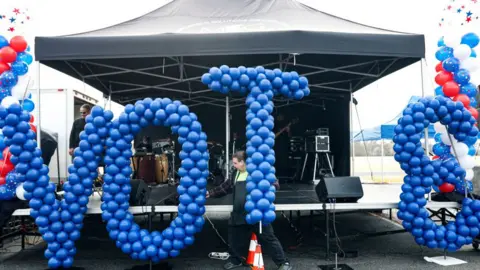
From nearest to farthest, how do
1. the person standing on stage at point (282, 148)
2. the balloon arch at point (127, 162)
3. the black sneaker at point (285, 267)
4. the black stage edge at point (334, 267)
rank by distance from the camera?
the balloon arch at point (127, 162) → the black sneaker at point (285, 267) → the black stage edge at point (334, 267) → the person standing on stage at point (282, 148)

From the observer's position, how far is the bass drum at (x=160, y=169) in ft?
24.1

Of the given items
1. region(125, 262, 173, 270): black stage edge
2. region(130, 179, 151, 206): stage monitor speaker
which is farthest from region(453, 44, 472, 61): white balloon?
region(125, 262, 173, 270): black stage edge

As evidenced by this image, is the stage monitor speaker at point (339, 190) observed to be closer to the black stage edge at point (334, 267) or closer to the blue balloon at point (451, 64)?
the black stage edge at point (334, 267)

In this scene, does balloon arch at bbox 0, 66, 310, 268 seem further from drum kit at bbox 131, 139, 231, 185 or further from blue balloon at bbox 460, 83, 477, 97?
drum kit at bbox 131, 139, 231, 185

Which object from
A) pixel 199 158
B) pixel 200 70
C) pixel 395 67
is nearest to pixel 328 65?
pixel 395 67

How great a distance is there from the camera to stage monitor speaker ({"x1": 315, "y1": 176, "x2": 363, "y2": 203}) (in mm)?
4848

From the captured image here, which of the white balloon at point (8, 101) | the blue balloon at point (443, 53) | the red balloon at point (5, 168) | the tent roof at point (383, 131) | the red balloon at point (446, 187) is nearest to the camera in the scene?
the white balloon at point (8, 101)

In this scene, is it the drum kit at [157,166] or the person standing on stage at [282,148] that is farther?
the person standing on stage at [282,148]

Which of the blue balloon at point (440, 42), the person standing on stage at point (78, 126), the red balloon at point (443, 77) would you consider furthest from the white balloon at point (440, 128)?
the person standing on stage at point (78, 126)

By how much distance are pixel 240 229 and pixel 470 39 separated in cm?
399

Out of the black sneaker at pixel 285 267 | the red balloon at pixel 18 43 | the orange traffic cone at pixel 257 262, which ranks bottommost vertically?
the black sneaker at pixel 285 267

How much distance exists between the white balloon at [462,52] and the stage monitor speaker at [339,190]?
220 cm

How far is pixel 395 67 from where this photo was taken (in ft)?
20.7

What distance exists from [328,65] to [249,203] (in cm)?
367
